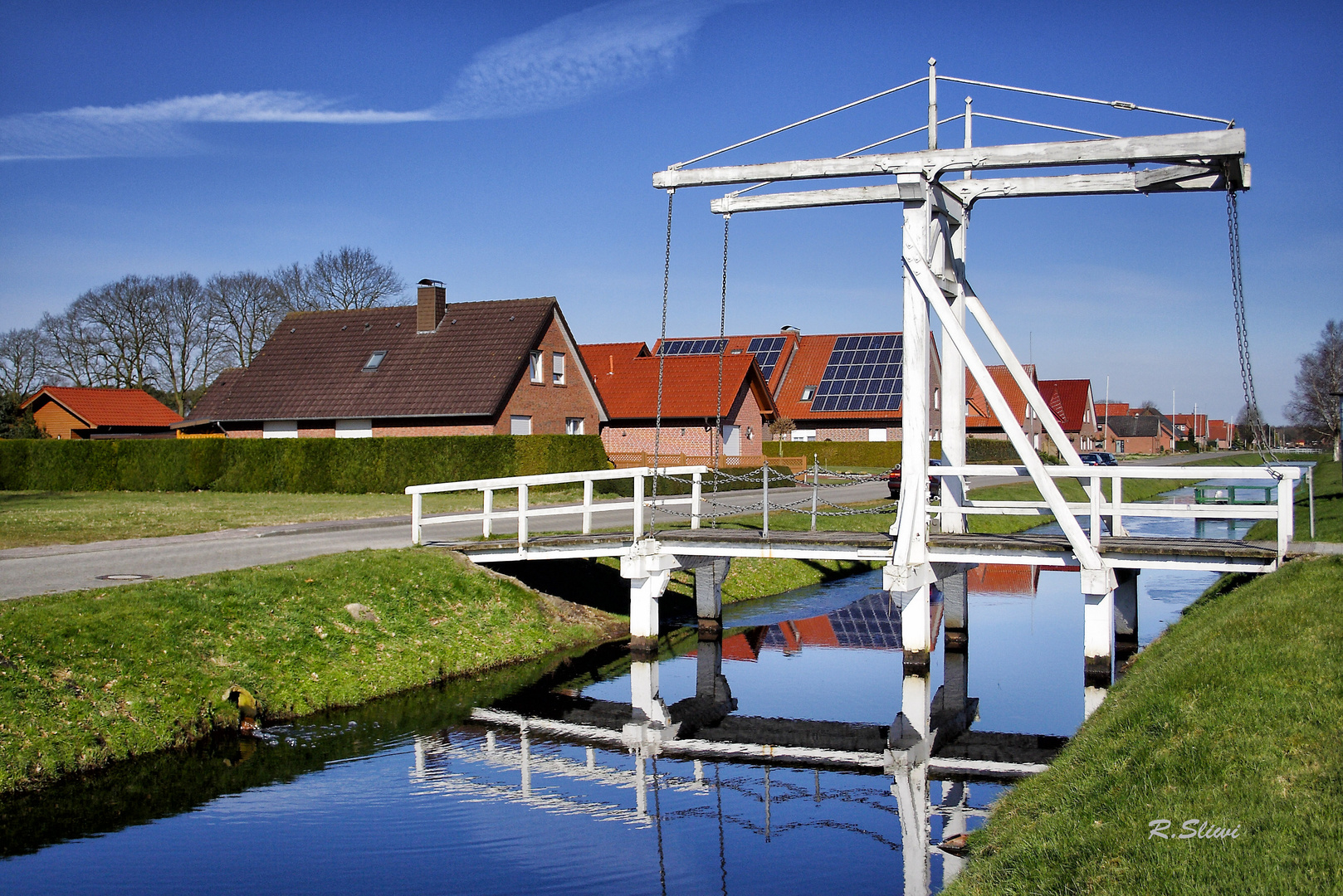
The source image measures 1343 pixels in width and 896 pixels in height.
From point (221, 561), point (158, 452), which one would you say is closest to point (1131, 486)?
point (158, 452)

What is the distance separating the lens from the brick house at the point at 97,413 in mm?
61312

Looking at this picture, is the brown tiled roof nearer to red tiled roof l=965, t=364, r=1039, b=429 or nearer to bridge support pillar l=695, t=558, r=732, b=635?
bridge support pillar l=695, t=558, r=732, b=635

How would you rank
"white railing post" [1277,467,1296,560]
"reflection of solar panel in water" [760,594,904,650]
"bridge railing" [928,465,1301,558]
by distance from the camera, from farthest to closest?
"reflection of solar panel in water" [760,594,904,650], "bridge railing" [928,465,1301,558], "white railing post" [1277,467,1296,560]

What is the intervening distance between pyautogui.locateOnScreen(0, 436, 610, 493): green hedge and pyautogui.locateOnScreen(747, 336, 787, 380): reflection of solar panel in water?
27.8 metres

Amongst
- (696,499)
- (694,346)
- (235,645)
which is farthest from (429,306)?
(235,645)

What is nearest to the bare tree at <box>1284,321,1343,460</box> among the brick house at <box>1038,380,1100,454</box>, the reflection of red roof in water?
the brick house at <box>1038,380,1100,454</box>

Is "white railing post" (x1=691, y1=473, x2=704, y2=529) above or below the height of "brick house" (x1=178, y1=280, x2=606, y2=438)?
below

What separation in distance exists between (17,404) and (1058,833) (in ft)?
212

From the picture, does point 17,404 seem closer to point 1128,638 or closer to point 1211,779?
point 1128,638

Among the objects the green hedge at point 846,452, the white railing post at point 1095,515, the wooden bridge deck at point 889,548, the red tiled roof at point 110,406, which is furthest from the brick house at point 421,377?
the white railing post at point 1095,515

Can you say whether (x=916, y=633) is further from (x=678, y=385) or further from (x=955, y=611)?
(x=678, y=385)

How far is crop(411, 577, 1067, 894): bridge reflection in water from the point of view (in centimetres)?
977

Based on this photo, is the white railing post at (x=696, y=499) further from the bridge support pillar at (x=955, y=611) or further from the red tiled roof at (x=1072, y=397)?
the red tiled roof at (x=1072, y=397)

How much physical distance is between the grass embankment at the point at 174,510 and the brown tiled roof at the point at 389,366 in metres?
5.06
